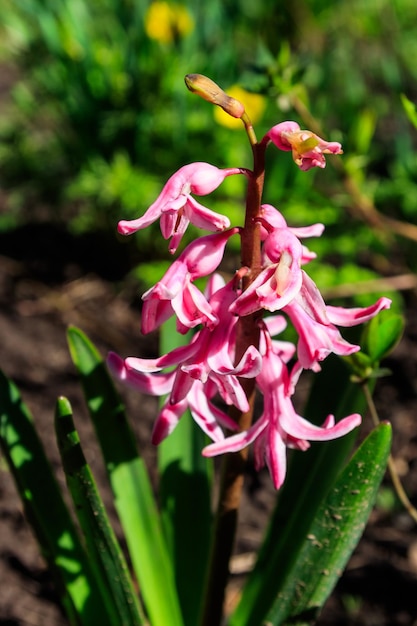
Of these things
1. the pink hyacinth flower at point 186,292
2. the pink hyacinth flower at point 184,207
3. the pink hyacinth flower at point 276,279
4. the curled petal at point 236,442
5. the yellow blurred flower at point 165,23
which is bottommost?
the yellow blurred flower at point 165,23

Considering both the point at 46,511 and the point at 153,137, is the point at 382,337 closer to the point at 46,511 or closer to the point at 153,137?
the point at 46,511

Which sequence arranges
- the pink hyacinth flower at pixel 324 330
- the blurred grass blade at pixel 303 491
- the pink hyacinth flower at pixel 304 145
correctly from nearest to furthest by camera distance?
the pink hyacinth flower at pixel 304 145 → the pink hyacinth flower at pixel 324 330 → the blurred grass blade at pixel 303 491

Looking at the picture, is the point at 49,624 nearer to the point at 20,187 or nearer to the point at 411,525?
the point at 411,525

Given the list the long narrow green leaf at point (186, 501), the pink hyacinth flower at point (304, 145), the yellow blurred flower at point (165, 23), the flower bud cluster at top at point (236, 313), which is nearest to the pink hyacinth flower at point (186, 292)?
the flower bud cluster at top at point (236, 313)

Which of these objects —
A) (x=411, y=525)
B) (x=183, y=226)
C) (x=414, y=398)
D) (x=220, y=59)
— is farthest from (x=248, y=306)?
(x=220, y=59)

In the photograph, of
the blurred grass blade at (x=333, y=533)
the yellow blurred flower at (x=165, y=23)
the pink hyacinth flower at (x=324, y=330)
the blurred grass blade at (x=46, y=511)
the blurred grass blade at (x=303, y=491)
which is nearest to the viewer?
the pink hyacinth flower at (x=324, y=330)

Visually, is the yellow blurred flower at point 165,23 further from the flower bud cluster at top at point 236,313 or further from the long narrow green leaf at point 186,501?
the flower bud cluster at top at point 236,313

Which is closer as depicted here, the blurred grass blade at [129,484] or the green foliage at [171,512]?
the green foliage at [171,512]
